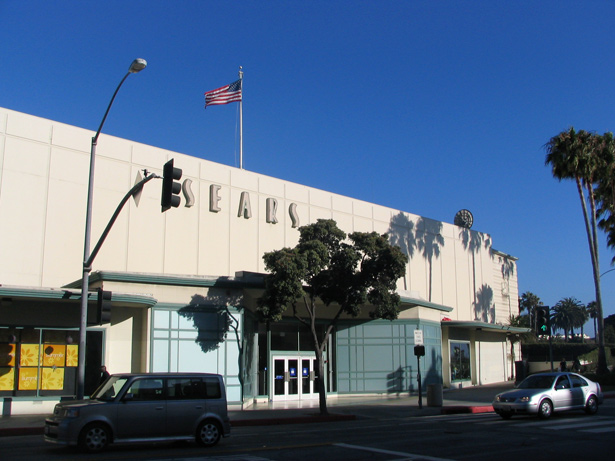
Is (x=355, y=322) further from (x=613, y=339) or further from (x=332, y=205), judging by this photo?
(x=613, y=339)

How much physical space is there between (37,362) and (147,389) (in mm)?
11063

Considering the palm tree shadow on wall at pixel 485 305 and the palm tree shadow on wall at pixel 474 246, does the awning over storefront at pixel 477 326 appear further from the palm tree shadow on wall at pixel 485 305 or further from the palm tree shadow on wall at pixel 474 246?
the palm tree shadow on wall at pixel 474 246

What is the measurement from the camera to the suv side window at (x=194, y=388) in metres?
14.3

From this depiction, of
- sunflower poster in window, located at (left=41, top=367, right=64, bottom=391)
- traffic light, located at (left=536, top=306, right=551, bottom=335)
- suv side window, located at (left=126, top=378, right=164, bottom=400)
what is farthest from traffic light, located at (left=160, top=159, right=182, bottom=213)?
traffic light, located at (left=536, top=306, right=551, bottom=335)

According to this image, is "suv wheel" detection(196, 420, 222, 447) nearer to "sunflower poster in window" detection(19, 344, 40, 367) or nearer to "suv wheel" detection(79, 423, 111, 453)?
"suv wheel" detection(79, 423, 111, 453)

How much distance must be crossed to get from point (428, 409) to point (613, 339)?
114755 millimetres

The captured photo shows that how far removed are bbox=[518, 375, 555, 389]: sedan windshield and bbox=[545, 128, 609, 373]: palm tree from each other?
757 inches

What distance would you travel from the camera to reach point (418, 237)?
46281mm

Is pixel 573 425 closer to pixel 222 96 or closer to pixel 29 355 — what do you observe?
pixel 29 355

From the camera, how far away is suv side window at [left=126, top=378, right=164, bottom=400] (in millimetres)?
13727

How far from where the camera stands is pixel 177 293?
25062 millimetres

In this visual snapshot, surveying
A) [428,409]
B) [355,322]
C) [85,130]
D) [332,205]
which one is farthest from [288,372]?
[85,130]

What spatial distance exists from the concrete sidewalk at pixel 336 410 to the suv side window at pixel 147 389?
18.2 ft

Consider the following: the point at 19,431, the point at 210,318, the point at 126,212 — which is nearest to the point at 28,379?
the point at 19,431
